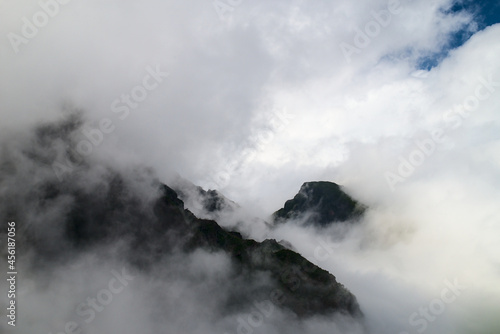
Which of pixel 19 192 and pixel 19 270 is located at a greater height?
pixel 19 192

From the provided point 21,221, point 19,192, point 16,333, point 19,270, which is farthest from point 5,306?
point 19,192

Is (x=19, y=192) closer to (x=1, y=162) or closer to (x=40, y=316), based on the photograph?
(x=1, y=162)

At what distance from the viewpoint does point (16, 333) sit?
582ft

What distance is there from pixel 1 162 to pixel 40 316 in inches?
3982

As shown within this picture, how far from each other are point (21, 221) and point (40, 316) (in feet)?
205

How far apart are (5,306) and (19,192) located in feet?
222

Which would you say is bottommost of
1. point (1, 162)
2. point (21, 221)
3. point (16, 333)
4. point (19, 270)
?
point (16, 333)

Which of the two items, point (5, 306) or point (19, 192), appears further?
point (19, 192)

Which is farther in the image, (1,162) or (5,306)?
(1,162)

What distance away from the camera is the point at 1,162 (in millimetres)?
197625

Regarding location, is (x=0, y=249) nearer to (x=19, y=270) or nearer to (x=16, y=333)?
(x=19, y=270)

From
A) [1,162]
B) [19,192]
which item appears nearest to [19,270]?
[19,192]

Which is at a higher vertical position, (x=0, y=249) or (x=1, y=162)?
(x=1, y=162)

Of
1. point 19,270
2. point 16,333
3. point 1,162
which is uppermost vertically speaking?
point 1,162
